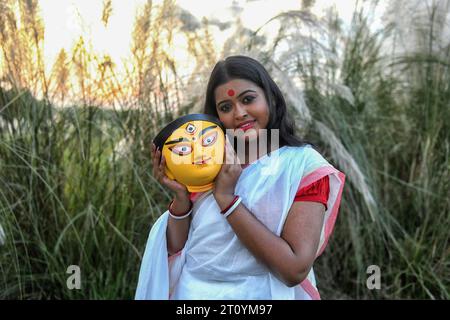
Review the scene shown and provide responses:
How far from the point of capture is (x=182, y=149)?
159 centimetres

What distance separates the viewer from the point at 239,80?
68.2 inches

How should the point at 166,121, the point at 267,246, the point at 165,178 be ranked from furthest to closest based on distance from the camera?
1. the point at 166,121
2. the point at 165,178
3. the point at 267,246

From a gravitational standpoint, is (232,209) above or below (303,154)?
below

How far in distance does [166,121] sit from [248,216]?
180cm

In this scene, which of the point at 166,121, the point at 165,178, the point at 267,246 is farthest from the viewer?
the point at 166,121

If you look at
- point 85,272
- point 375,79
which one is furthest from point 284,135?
point 375,79

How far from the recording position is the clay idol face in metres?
1.56

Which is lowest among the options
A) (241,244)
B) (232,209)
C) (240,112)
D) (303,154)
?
(241,244)

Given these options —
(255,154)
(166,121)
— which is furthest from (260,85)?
(166,121)

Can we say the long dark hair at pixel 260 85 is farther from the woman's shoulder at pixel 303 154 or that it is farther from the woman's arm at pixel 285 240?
the woman's arm at pixel 285 240

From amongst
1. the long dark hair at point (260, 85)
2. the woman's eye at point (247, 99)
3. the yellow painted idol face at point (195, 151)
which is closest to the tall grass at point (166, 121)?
the long dark hair at point (260, 85)

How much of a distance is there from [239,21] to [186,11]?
337 mm

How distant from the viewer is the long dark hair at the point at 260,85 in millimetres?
1740

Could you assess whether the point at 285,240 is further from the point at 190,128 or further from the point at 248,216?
the point at 190,128
